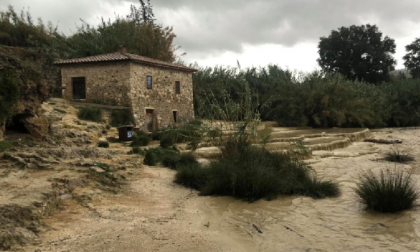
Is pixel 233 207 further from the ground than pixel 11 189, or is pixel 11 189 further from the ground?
pixel 11 189

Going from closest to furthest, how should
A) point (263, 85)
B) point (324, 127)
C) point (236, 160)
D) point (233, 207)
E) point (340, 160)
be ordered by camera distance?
point (233, 207)
point (236, 160)
point (340, 160)
point (324, 127)
point (263, 85)

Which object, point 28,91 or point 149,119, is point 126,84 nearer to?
point 149,119

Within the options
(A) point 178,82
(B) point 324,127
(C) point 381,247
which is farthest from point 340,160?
(B) point 324,127

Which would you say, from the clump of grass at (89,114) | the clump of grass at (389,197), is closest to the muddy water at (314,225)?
the clump of grass at (389,197)

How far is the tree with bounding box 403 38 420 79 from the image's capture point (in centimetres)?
4772

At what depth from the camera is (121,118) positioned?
18.5m

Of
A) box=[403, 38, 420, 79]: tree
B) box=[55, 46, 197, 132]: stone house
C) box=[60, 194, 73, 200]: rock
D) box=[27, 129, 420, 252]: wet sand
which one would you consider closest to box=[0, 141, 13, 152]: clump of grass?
box=[60, 194, 73, 200]: rock

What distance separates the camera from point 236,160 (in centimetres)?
821

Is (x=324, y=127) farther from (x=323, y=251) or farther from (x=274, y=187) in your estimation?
Answer: (x=323, y=251)

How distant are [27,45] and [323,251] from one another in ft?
89.0

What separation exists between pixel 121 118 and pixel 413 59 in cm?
4600

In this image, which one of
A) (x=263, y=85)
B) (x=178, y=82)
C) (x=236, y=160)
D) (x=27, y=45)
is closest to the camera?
(x=236, y=160)

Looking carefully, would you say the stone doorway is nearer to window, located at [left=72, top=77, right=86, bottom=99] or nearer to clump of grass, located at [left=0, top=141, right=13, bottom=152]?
window, located at [left=72, top=77, right=86, bottom=99]

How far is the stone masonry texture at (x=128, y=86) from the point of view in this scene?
1973cm
